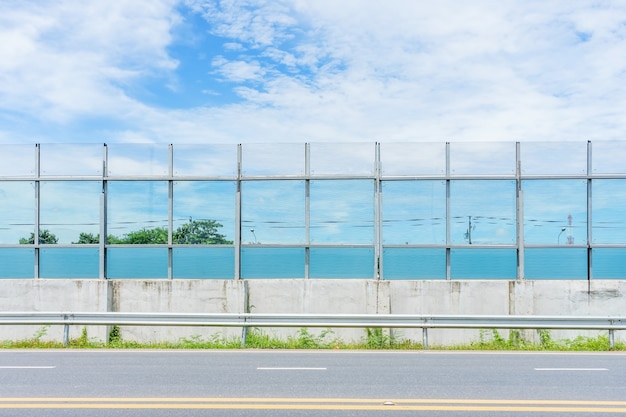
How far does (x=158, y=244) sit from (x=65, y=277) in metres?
2.44

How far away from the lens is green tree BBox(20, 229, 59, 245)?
15438 mm

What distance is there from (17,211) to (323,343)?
8.55 metres

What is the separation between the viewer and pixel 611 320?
13227mm

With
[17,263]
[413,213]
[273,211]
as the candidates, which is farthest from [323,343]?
[17,263]

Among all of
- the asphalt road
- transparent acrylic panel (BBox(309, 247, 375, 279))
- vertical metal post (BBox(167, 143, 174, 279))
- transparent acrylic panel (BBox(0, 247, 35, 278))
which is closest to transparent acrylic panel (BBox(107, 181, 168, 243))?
vertical metal post (BBox(167, 143, 174, 279))

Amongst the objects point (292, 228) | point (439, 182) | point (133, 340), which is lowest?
point (133, 340)

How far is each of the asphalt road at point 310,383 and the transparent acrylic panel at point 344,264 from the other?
8.92 feet

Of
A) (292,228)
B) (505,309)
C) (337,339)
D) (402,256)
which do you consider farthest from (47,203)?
(505,309)

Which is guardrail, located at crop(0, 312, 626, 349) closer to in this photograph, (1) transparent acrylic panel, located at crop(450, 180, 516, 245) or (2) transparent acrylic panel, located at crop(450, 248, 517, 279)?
(2) transparent acrylic panel, located at crop(450, 248, 517, 279)

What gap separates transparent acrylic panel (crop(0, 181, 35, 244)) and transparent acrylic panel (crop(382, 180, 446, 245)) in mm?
9071

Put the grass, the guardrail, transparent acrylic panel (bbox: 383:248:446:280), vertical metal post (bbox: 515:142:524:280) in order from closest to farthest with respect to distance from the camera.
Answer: the guardrail
the grass
vertical metal post (bbox: 515:142:524:280)
transparent acrylic panel (bbox: 383:248:446:280)

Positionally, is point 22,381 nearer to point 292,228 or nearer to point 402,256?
point 292,228

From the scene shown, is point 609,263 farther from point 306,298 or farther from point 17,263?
point 17,263

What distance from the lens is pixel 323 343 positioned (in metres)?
14.3
